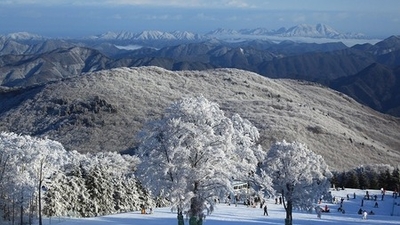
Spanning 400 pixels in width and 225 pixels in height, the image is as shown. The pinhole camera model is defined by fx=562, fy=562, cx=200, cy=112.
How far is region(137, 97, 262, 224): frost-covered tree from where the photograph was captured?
24562mm

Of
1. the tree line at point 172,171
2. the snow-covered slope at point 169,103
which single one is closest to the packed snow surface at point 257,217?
the tree line at point 172,171

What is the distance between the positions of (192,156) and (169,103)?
87052 mm

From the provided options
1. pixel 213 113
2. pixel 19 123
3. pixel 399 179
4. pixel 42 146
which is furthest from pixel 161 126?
pixel 19 123

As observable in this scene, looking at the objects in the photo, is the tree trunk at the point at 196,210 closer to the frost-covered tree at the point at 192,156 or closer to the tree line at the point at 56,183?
the frost-covered tree at the point at 192,156

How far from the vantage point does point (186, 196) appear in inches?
967

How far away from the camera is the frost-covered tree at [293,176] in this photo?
112 ft

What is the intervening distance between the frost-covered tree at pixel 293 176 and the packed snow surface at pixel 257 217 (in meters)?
5.07

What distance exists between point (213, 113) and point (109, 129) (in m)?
78.2

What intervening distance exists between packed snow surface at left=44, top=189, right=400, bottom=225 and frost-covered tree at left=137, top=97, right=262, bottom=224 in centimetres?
1073

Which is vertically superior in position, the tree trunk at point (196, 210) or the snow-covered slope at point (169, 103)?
the snow-covered slope at point (169, 103)

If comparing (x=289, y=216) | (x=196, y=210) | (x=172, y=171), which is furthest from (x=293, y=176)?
(x=172, y=171)

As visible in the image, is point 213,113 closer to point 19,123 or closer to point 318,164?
point 318,164

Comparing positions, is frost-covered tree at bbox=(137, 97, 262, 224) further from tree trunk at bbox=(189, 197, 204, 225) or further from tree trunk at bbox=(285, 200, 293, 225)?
tree trunk at bbox=(285, 200, 293, 225)

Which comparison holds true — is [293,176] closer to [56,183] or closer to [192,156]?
[192,156]
